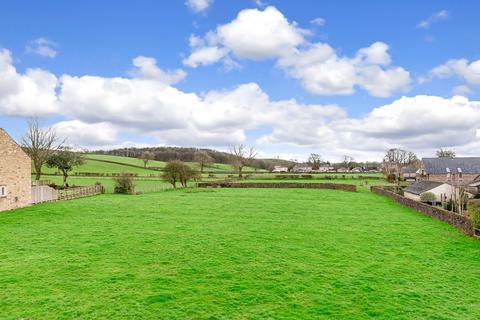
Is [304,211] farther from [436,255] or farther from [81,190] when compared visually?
[81,190]

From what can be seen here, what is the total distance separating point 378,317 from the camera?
8547 millimetres

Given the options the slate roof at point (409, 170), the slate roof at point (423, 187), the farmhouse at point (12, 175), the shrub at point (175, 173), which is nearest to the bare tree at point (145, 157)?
the shrub at point (175, 173)

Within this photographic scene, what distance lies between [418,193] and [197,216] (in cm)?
3239

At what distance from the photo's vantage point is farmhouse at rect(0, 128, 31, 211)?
25.3 m

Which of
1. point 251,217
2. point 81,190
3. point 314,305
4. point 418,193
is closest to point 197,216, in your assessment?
point 251,217

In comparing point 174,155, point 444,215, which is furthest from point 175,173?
point 174,155

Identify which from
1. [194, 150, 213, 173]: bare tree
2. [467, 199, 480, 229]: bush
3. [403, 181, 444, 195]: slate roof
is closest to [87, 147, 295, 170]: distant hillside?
[194, 150, 213, 173]: bare tree

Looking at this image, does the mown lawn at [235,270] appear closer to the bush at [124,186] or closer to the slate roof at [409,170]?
the bush at [124,186]

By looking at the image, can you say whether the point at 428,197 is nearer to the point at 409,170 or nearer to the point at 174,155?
the point at 409,170

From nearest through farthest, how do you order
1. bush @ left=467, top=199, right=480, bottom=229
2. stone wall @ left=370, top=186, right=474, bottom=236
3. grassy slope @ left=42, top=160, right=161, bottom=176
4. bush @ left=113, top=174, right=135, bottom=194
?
bush @ left=467, top=199, right=480, bottom=229 → stone wall @ left=370, top=186, right=474, bottom=236 → bush @ left=113, top=174, right=135, bottom=194 → grassy slope @ left=42, top=160, right=161, bottom=176

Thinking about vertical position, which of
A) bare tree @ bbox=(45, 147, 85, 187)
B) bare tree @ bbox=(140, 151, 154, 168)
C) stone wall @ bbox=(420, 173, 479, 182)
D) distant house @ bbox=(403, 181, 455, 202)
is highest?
bare tree @ bbox=(140, 151, 154, 168)

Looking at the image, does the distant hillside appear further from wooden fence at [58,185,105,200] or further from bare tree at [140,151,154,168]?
wooden fence at [58,185,105,200]

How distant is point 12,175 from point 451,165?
73.9 metres

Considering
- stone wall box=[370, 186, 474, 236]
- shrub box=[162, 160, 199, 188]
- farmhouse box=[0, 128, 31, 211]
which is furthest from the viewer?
shrub box=[162, 160, 199, 188]
